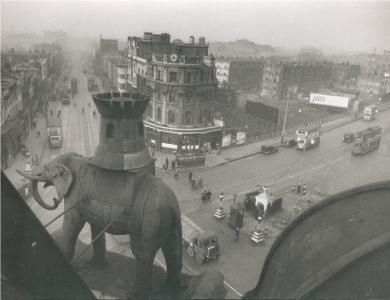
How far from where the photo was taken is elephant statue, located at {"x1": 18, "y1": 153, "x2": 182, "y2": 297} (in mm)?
7445

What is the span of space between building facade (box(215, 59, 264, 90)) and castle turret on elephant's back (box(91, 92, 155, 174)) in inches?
2704

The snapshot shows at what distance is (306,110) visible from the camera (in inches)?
2454

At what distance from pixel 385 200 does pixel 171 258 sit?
460 cm

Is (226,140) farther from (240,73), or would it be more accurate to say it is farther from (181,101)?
(240,73)

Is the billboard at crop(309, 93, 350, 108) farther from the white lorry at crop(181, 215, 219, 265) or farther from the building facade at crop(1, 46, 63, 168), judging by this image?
the white lorry at crop(181, 215, 219, 265)

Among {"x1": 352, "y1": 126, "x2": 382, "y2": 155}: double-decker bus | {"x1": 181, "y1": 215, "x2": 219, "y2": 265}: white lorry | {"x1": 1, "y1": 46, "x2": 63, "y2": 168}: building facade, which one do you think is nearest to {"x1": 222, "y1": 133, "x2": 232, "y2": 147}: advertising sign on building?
{"x1": 352, "y1": 126, "x2": 382, "y2": 155}: double-decker bus

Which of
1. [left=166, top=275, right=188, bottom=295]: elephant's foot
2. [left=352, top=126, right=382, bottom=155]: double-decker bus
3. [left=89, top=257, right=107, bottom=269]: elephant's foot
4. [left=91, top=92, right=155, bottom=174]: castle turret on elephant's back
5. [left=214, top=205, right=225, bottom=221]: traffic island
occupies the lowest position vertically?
[left=214, top=205, right=225, bottom=221]: traffic island

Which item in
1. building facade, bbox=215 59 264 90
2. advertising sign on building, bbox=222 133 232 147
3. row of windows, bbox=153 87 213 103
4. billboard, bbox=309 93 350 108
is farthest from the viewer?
building facade, bbox=215 59 264 90

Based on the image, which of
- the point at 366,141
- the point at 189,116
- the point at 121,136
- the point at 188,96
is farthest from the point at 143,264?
the point at 366,141

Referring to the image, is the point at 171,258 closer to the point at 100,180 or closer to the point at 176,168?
the point at 100,180

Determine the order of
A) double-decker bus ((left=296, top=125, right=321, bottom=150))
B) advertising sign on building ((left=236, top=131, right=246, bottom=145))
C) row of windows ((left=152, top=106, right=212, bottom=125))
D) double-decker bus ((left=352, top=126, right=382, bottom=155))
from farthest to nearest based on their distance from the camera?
1. advertising sign on building ((left=236, top=131, right=246, bottom=145))
2. double-decker bus ((left=296, top=125, right=321, bottom=150))
3. row of windows ((left=152, top=106, right=212, bottom=125))
4. double-decker bus ((left=352, top=126, right=382, bottom=155))

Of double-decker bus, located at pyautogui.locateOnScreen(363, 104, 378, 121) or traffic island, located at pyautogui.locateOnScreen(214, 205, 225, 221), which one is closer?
traffic island, located at pyautogui.locateOnScreen(214, 205, 225, 221)

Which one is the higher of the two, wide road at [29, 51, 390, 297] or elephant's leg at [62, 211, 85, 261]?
elephant's leg at [62, 211, 85, 261]

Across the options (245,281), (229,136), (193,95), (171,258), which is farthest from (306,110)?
(171,258)
